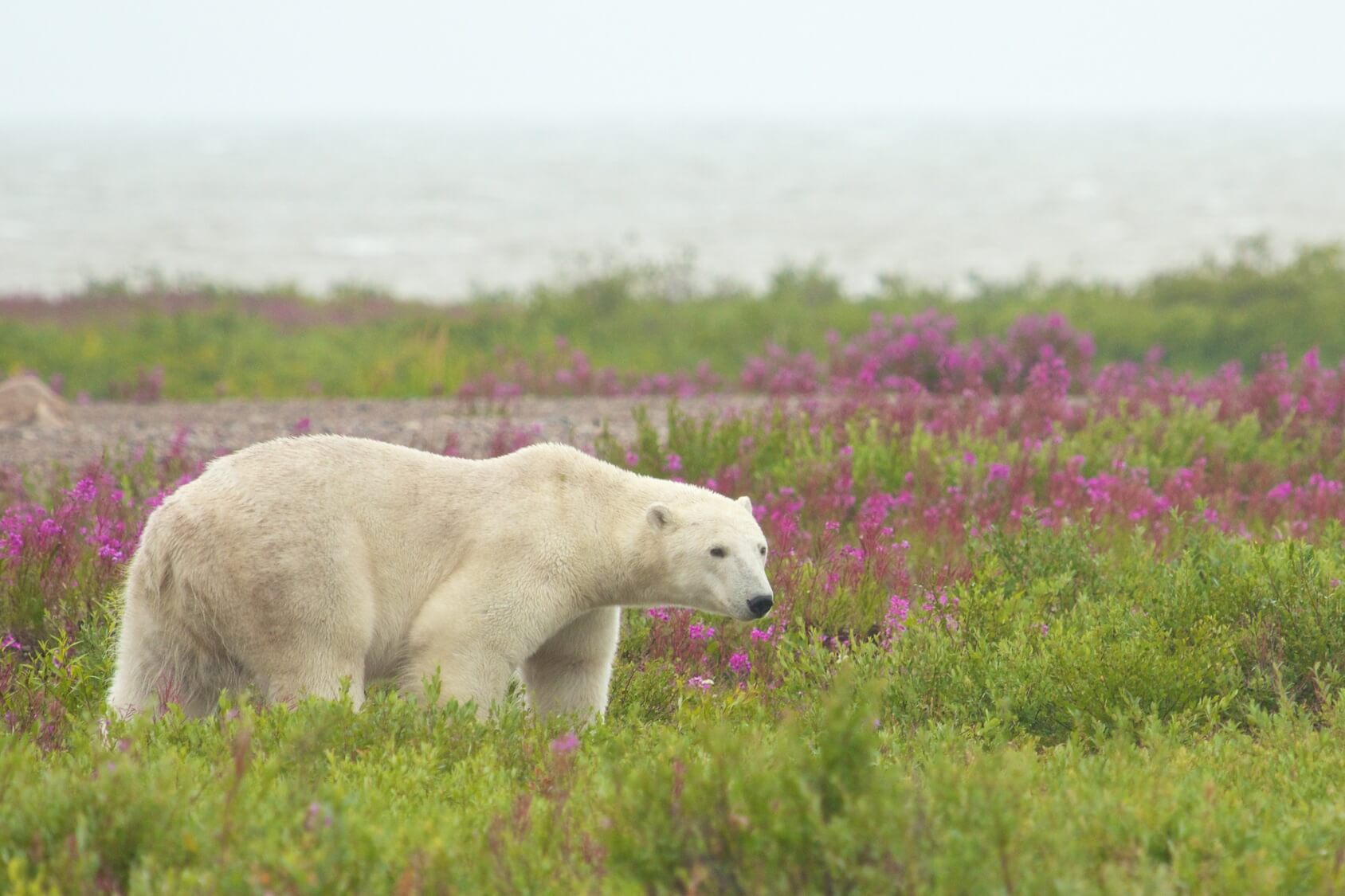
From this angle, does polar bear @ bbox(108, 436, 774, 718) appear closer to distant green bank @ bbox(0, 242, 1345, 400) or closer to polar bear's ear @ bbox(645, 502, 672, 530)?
polar bear's ear @ bbox(645, 502, 672, 530)

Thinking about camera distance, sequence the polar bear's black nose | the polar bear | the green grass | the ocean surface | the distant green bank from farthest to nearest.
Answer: the ocean surface, the distant green bank, the polar bear's black nose, the polar bear, the green grass

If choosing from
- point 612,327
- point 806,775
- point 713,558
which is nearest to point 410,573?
point 713,558

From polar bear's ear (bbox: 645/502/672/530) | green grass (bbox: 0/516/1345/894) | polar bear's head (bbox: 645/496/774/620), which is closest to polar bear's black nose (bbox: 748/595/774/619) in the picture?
polar bear's head (bbox: 645/496/774/620)

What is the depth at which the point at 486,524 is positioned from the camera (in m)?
4.86

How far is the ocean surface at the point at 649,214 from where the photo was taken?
41.2m

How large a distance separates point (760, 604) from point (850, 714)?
1249 mm

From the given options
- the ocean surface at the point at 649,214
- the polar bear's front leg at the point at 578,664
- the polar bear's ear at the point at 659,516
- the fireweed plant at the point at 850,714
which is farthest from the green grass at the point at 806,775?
the ocean surface at the point at 649,214

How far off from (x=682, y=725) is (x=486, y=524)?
940 millimetres

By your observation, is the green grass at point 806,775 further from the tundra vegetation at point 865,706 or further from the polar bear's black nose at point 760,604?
the polar bear's black nose at point 760,604

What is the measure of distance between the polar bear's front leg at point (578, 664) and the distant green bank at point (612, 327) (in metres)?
8.38

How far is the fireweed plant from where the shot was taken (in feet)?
10.7

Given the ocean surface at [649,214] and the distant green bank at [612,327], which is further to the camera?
the ocean surface at [649,214]

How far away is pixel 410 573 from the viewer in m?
4.80

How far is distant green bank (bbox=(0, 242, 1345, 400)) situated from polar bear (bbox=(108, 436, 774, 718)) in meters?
8.38
